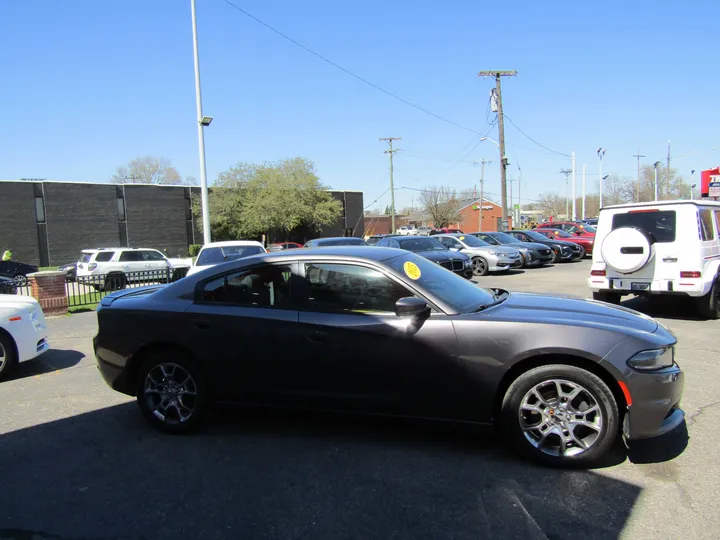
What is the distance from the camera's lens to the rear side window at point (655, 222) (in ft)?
27.0

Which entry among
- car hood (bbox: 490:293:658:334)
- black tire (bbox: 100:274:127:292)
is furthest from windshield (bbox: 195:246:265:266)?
car hood (bbox: 490:293:658:334)

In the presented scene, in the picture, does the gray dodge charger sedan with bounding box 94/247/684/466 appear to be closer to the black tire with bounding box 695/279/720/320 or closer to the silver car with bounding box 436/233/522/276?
the black tire with bounding box 695/279/720/320

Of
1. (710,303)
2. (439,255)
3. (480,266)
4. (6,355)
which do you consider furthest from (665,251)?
(480,266)

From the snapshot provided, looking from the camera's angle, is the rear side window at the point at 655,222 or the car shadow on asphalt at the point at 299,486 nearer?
the car shadow on asphalt at the point at 299,486

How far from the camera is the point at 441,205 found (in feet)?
243

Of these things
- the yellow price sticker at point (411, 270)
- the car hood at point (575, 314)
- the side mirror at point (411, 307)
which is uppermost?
the yellow price sticker at point (411, 270)

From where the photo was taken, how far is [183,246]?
42.7m

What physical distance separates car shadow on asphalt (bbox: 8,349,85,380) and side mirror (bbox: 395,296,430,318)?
5469mm

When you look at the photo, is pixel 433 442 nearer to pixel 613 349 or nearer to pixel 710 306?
pixel 613 349

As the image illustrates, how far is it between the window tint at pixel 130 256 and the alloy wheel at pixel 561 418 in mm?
20197

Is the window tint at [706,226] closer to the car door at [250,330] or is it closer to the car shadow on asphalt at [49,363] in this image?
the car door at [250,330]

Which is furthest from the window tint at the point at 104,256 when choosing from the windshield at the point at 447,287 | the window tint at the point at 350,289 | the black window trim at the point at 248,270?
the windshield at the point at 447,287

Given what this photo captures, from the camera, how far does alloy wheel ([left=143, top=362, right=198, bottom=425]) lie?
4.23 meters

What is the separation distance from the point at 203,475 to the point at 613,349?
297 cm
